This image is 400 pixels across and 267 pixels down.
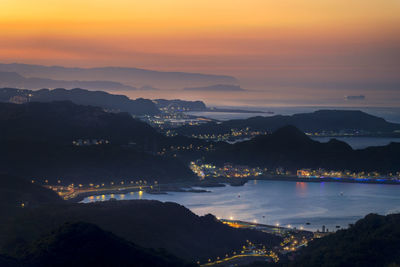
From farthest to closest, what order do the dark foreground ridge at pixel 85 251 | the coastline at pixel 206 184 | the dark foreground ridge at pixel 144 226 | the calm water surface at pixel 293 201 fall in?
the coastline at pixel 206 184 → the calm water surface at pixel 293 201 → the dark foreground ridge at pixel 144 226 → the dark foreground ridge at pixel 85 251

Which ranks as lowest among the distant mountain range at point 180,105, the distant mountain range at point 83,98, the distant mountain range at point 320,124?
the distant mountain range at point 320,124

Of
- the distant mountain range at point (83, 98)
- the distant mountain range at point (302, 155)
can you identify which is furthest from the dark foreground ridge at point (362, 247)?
the distant mountain range at point (83, 98)

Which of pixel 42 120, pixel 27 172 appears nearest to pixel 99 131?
pixel 42 120

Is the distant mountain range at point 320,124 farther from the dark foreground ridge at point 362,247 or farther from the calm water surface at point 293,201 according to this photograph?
the dark foreground ridge at point 362,247

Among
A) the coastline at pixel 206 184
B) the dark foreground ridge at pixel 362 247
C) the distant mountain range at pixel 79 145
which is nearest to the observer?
the dark foreground ridge at pixel 362 247

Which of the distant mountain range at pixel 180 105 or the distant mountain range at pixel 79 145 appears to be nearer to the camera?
the distant mountain range at pixel 79 145

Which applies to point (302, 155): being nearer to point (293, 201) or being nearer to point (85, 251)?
point (293, 201)
